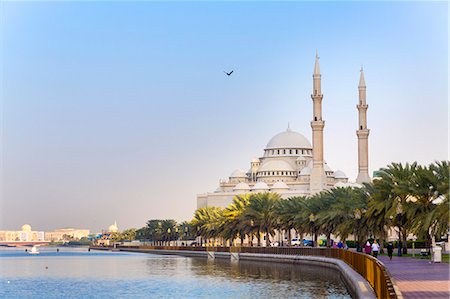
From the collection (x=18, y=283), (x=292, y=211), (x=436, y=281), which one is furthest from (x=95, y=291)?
(x=292, y=211)

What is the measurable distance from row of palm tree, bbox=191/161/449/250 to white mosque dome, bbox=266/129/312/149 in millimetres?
53403

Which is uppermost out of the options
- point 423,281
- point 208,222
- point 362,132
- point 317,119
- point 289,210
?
point 317,119

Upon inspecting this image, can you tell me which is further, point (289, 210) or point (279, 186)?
point (279, 186)

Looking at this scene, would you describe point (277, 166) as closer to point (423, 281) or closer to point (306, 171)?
point (306, 171)

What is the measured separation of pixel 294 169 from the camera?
121m

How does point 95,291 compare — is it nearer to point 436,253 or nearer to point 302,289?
point 302,289

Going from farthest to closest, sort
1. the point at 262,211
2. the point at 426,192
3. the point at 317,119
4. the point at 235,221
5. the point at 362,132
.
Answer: the point at 362,132, the point at 317,119, the point at 235,221, the point at 262,211, the point at 426,192

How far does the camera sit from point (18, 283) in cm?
3897

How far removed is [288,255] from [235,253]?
437 inches

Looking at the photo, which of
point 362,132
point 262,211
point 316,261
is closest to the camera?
point 316,261

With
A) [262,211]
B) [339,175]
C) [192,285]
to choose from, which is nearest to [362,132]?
[339,175]

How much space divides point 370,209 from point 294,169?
80277mm

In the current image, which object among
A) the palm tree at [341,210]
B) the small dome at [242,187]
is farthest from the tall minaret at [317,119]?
the palm tree at [341,210]

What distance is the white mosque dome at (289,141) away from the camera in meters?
125
